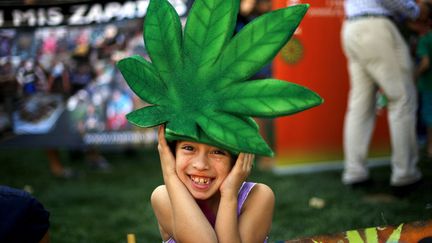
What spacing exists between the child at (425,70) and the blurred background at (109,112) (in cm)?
14

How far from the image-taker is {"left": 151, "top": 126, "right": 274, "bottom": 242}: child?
144 centimetres

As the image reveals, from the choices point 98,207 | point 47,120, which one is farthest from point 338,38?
point 47,120

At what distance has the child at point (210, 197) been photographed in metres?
1.44

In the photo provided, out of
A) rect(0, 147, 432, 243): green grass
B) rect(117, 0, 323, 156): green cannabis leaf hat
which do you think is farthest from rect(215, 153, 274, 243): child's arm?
rect(0, 147, 432, 243): green grass

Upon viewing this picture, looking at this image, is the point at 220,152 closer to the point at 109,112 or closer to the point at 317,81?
the point at 317,81

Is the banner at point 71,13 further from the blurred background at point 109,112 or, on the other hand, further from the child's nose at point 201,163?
the child's nose at point 201,163

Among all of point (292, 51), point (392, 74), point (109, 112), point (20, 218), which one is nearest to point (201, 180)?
point (20, 218)

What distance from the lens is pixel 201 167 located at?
4.81 ft

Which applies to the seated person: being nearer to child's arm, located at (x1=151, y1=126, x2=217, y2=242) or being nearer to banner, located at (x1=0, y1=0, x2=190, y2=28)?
child's arm, located at (x1=151, y1=126, x2=217, y2=242)

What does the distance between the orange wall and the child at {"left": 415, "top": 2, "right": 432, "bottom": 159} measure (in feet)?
2.09

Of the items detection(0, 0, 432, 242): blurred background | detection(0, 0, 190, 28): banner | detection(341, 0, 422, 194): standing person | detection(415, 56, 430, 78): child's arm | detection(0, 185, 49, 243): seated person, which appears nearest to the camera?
detection(0, 185, 49, 243): seated person

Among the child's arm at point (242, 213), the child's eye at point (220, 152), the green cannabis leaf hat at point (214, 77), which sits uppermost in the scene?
the green cannabis leaf hat at point (214, 77)

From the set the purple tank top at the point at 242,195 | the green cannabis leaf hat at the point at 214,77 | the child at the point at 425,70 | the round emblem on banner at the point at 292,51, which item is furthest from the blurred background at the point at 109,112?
the green cannabis leaf hat at the point at 214,77

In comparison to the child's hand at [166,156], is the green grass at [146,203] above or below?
below
